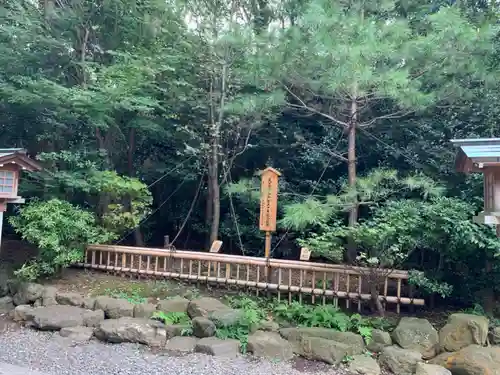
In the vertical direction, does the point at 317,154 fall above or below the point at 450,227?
above

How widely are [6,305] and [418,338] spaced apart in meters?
7.12

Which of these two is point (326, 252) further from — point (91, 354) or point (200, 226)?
point (200, 226)

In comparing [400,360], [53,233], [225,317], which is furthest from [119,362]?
[400,360]

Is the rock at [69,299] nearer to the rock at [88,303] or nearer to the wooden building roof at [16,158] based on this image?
the rock at [88,303]

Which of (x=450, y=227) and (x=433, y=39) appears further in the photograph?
(x=433, y=39)

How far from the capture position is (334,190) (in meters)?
8.61

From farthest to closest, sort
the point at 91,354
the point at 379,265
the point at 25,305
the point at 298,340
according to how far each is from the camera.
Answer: the point at 25,305
the point at 379,265
the point at 298,340
the point at 91,354

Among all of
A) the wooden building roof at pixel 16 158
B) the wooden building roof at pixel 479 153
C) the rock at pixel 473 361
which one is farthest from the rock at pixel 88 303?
the wooden building roof at pixel 479 153

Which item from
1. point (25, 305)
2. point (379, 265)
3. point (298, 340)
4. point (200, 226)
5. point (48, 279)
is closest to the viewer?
point (298, 340)

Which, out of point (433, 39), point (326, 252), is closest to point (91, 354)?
point (326, 252)

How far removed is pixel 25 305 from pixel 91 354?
2394mm

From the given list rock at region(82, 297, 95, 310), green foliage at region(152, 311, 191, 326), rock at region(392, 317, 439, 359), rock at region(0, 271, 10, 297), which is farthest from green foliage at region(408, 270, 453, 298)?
rock at region(0, 271, 10, 297)

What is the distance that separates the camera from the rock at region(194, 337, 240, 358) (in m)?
5.34

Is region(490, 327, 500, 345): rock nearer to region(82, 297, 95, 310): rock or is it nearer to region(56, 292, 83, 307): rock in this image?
region(82, 297, 95, 310): rock
